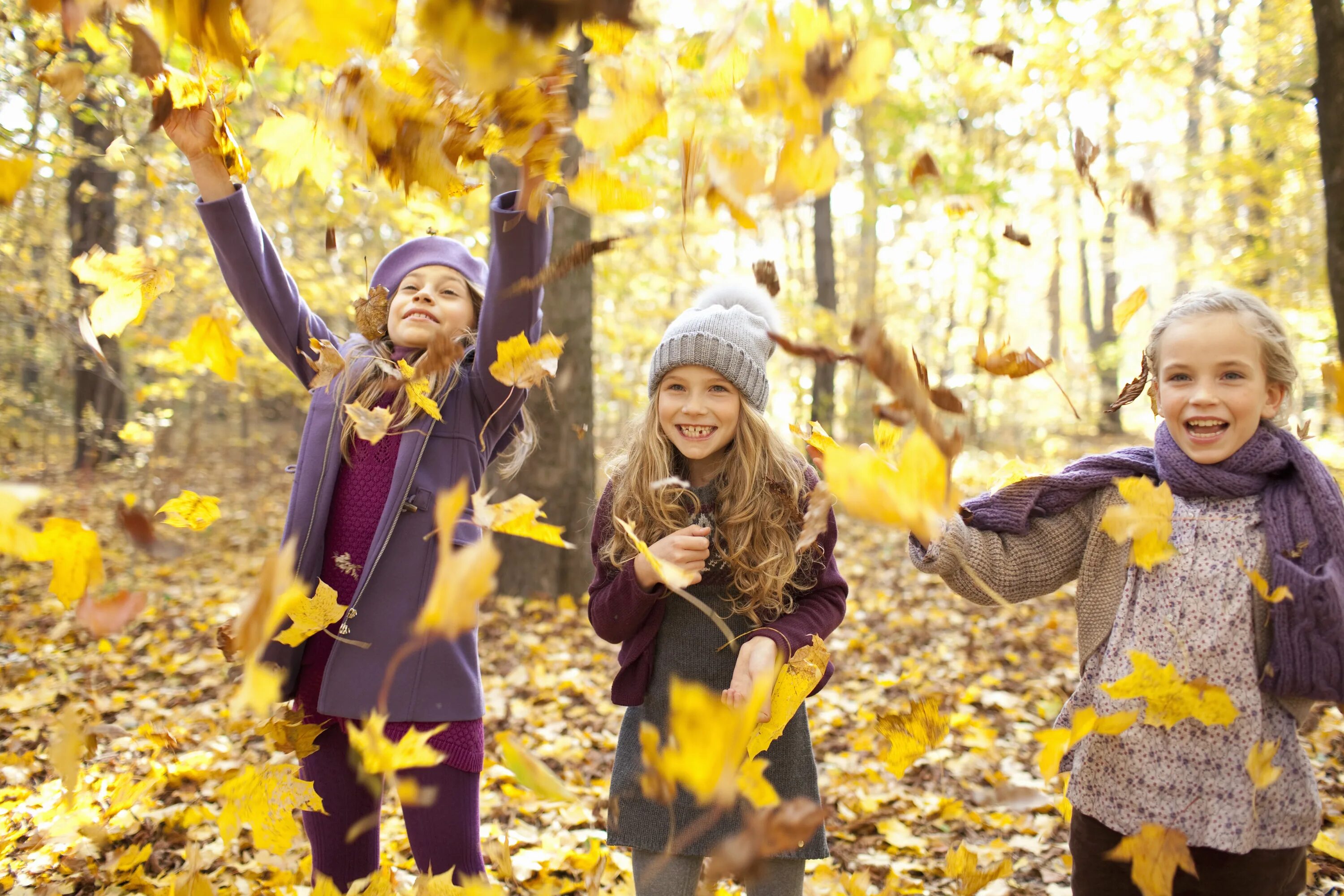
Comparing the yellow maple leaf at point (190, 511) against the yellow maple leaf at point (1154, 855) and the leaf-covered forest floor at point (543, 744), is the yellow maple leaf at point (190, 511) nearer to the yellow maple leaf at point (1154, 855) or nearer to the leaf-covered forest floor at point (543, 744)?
the leaf-covered forest floor at point (543, 744)

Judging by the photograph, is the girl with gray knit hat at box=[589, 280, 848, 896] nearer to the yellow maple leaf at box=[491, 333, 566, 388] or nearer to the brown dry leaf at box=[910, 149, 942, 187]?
the yellow maple leaf at box=[491, 333, 566, 388]

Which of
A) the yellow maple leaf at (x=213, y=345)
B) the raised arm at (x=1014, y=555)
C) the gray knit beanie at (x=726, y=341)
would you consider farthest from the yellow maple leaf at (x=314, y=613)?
the raised arm at (x=1014, y=555)

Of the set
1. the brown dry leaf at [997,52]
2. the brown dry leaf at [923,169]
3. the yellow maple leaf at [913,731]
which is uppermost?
the brown dry leaf at [997,52]

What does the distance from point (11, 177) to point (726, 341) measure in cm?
118

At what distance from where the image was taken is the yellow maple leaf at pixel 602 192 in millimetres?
1199

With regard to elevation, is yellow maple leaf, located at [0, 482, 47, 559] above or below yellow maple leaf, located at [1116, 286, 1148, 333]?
below

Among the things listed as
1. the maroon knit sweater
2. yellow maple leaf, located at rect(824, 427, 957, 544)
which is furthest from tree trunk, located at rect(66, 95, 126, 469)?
yellow maple leaf, located at rect(824, 427, 957, 544)

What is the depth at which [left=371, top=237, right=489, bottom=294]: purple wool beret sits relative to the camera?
6.15 ft

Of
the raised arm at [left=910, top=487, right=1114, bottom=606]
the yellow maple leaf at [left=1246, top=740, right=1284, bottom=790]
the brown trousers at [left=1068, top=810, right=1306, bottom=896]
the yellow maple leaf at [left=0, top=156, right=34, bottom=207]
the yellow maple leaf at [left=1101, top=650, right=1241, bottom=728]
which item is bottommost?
the brown trousers at [left=1068, top=810, right=1306, bottom=896]

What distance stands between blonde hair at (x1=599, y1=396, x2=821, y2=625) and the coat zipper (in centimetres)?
42

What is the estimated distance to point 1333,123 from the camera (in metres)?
3.46

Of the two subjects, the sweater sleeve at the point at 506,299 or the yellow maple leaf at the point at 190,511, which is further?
the sweater sleeve at the point at 506,299

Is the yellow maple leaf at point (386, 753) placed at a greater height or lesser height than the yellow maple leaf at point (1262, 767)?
greater

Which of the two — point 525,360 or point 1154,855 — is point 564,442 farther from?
point 1154,855
